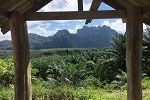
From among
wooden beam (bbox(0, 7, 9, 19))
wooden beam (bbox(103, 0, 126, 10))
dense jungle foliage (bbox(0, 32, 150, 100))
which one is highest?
wooden beam (bbox(103, 0, 126, 10))

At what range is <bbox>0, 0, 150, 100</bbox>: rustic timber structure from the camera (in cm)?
516

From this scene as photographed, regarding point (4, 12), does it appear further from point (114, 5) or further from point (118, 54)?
point (118, 54)

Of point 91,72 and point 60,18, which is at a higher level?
point 60,18

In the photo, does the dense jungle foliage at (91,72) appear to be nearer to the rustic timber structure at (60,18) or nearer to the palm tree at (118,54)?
the palm tree at (118,54)

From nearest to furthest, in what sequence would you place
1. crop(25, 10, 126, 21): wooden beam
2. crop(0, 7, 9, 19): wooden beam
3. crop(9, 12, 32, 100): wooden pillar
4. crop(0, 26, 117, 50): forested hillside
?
crop(0, 7, 9, 19): wooden beam < crop(9, 12, 32, 100): wooden pillar < crop(25, 10, 126, 21): wooden beam < crop(0, 26, 117, 50): forested hillside

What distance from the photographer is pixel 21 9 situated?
5.43m

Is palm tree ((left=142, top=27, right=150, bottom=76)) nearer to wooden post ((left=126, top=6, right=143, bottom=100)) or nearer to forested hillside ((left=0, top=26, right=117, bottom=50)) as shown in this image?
wooden post ((left=126, top=6, right=143, bottom=100))

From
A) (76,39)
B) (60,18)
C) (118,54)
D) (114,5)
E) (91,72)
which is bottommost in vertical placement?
(91,72)

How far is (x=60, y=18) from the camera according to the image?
18.3 feet

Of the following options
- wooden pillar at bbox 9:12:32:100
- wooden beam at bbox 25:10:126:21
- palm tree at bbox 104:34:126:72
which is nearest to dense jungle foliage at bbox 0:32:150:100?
palm tree at bbox 104:34:126:72

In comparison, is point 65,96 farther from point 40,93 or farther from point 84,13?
point 84,13

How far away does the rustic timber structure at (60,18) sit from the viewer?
516cm

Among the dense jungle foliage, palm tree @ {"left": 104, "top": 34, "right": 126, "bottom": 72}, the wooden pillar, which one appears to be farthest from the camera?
palm tree @ {"left": 104, "top": 34, "right": 126, "bottom": 72}

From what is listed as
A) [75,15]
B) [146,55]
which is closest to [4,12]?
[75,15]
